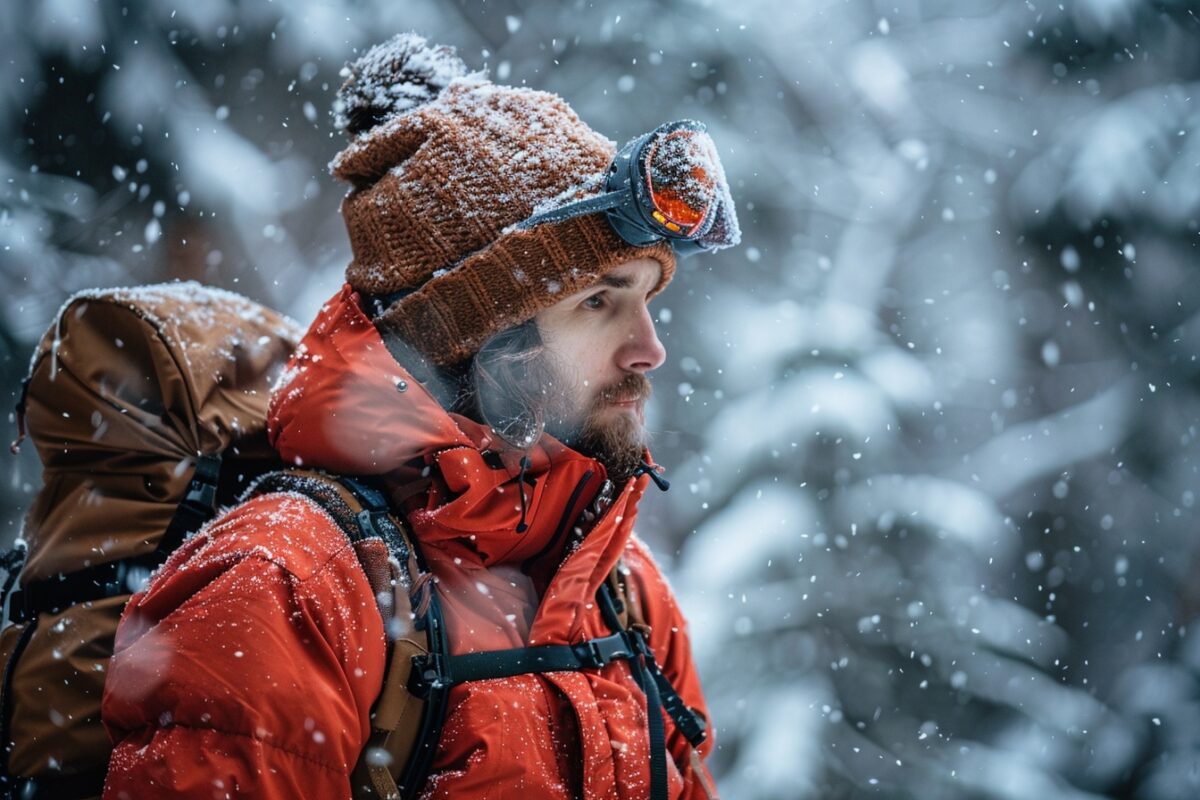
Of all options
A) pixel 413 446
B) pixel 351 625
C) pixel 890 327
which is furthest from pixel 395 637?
pixel 890 327

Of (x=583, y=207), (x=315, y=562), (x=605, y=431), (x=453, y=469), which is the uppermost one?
(x=583, y=207)

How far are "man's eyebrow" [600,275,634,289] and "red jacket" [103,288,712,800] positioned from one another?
0.50 meters

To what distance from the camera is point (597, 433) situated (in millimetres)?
2379

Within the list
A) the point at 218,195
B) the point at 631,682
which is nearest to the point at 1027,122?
the point at 218,195

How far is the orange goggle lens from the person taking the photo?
7.61 feet

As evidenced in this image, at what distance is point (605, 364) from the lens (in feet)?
7.96

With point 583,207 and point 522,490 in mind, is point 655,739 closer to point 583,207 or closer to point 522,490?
point 522,490

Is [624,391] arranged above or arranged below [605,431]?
above

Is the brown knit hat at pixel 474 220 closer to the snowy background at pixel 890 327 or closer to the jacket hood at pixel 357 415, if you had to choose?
the jacket hood at pixel 357 415

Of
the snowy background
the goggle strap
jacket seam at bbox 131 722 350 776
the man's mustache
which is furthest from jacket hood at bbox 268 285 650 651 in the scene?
the snowy background

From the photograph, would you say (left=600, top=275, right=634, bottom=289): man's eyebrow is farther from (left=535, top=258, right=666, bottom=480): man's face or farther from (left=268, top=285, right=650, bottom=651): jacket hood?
(left=268, top=285, right=650, bottom=651): jacket hood

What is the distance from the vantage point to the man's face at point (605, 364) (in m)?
2.37

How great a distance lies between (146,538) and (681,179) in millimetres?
1658

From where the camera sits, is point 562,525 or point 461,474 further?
point 562,525
